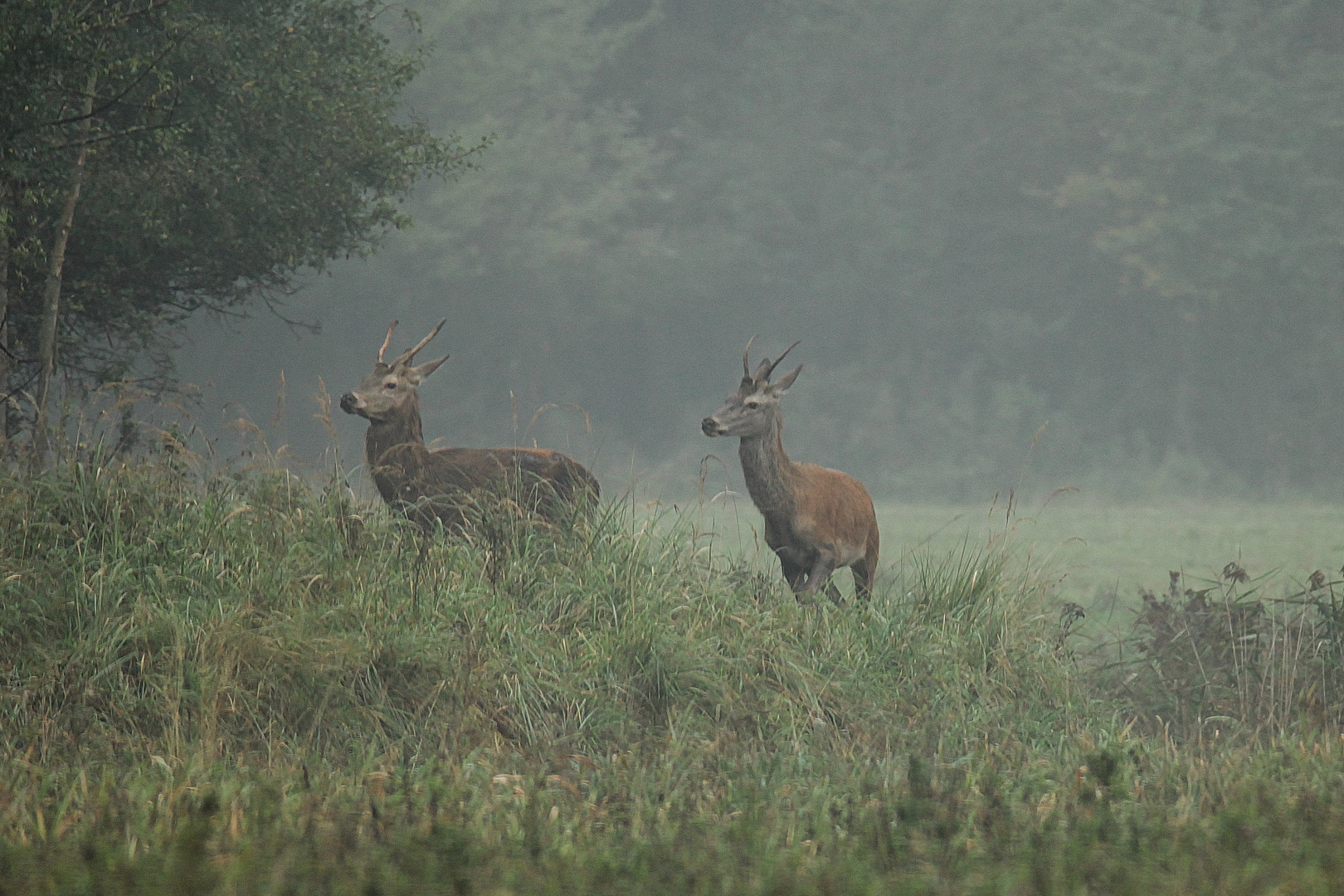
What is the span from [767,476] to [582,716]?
288 cm

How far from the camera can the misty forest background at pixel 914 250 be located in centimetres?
3438

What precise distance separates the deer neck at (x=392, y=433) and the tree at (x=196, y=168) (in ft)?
6.23

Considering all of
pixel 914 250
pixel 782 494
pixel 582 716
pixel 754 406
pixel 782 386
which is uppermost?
pixel 914 250

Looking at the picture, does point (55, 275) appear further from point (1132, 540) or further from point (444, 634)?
point (1132, 540)

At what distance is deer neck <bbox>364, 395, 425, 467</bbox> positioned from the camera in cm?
893

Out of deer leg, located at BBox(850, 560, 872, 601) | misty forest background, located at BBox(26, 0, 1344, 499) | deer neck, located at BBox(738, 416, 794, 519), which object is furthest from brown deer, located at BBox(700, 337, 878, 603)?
misty forest background, located at BBox(26, 0, 1344, 499)

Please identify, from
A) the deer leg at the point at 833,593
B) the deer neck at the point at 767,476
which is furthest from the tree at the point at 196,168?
the deer leg at the point at 833,593

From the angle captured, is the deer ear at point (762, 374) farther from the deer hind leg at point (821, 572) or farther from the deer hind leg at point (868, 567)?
the deer hind leg at point (868, 567)

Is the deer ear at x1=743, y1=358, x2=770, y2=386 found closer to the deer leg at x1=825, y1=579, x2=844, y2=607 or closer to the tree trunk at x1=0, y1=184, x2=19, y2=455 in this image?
Answer: the deer leg at x1=825, y1=579, x2=844, y2=607

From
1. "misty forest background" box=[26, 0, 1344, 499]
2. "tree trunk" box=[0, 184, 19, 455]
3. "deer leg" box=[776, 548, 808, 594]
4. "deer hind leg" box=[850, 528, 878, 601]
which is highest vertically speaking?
"misty forest background" box=[26, 0, 1344, 499]

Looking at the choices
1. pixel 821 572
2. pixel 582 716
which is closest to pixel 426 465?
pixel 821 572

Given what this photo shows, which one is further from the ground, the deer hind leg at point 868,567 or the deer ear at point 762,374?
the deer ear at point 762,374

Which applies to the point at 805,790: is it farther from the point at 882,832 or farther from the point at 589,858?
the point at 589,858

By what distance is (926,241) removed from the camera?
3847 cm
